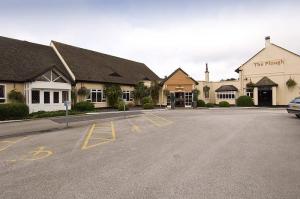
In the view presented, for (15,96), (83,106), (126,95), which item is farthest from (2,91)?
(126,95)

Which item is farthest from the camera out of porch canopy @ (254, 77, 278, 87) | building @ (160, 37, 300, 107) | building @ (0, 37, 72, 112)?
porch canopy @ (254, 77, 278, 87)

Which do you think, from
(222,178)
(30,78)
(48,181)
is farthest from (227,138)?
(30,78)

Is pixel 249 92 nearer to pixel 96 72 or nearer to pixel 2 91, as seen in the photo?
pixel 96 72

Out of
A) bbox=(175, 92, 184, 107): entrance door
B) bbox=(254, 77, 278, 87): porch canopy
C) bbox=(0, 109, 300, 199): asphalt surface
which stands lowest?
bbox=(0, 109, 300, 199): asphalt surface

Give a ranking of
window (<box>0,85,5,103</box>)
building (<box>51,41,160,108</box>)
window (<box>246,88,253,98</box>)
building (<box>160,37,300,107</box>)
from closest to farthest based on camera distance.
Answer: window (<box>0,85,5,103</box>) → building (<box>51,41,160,108</box>) → building (<box>160,37,300,107</box>) → window (<box>246,88,253,98</box>)

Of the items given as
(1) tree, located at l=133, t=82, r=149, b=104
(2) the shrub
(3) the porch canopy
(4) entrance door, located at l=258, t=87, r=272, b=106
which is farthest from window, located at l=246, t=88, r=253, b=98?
(2) the shrub

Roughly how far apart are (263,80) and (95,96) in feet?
83.3

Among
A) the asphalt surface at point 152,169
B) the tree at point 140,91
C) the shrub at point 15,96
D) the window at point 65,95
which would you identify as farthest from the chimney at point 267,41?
the shrub at point 15,96

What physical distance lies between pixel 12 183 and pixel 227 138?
330 inches

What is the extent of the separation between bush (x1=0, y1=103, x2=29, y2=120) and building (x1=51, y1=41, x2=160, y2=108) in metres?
8.37

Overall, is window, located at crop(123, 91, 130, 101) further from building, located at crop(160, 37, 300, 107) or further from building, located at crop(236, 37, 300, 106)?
building, located at crop(236, 37, 300, 106)

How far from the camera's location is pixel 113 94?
31938mm

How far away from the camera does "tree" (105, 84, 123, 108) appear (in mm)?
31719

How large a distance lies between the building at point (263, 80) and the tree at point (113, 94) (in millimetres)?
9127
